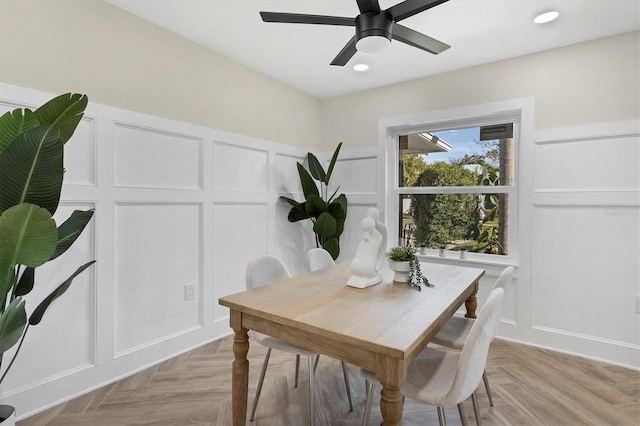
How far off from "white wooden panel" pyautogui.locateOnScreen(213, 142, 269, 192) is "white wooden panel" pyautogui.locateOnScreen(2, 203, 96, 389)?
1.07 m

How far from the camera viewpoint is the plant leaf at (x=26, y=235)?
1.06m

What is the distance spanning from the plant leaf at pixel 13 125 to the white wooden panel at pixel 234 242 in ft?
5.50

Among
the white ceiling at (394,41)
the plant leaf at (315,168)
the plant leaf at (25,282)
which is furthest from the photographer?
the plant leaf at (315,168)

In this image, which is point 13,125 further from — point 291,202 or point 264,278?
point 291,202

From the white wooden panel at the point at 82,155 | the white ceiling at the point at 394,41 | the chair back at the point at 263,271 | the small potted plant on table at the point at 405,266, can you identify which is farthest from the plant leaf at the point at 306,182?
the white wooden panel at the point at 82,155

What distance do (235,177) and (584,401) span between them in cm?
303

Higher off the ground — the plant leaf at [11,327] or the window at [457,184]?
the window at [457,184]

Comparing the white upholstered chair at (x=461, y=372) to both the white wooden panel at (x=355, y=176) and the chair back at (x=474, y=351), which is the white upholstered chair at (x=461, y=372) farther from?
the white wooden panel at (x=355, y=176)

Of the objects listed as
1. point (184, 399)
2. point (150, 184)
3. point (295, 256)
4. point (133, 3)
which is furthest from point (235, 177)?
point (184, 399)

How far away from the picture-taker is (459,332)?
1920mm

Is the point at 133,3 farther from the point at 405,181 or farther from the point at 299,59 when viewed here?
Result: the point at 405,181

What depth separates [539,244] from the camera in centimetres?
280

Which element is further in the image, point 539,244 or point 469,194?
point 469,194

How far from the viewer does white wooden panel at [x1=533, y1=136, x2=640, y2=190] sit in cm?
246
